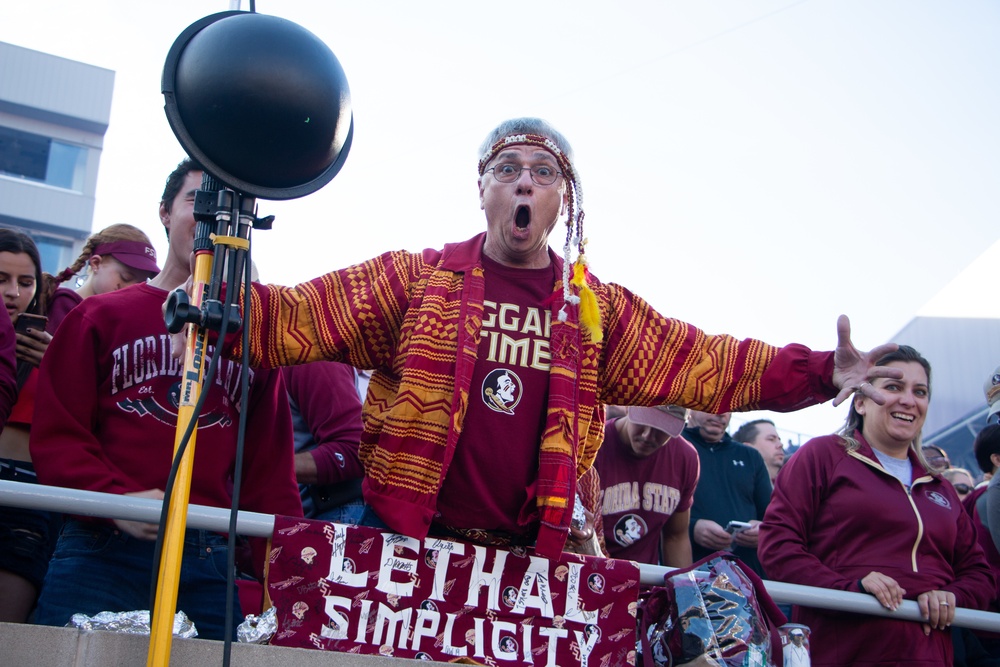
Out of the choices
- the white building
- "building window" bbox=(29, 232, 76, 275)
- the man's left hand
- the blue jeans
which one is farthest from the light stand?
"building window" bbox=(29, 232, 76, 275)

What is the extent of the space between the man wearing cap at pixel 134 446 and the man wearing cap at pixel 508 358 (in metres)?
0.41

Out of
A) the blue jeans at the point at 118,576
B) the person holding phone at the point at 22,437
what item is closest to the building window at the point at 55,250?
the person holding phone at the point at 22,437

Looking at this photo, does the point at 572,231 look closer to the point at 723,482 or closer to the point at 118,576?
the point at 118,576

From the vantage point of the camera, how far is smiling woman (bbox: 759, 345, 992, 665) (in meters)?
3.59

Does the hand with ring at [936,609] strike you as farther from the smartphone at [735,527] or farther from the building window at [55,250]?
the building window at [55,250]

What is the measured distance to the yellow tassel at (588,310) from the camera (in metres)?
2.98

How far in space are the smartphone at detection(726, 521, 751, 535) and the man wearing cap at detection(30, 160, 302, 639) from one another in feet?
8.76

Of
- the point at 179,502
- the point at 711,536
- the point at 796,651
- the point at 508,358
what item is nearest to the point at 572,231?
the point at 508,358

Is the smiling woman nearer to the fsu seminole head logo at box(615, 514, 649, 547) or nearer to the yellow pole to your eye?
the fsu seminole head logo at box(615, 514, 649, 547)

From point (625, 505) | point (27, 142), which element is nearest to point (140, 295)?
point (625, 505)

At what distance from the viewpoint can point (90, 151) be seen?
27.3 metres

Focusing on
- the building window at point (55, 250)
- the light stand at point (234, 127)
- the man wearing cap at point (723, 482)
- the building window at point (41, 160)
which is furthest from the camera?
the building window at point (41, 160)

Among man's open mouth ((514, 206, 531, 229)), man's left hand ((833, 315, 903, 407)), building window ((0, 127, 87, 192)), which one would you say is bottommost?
man's left hand ((833, 315, 903, 407))

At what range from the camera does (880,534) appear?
3.83m
